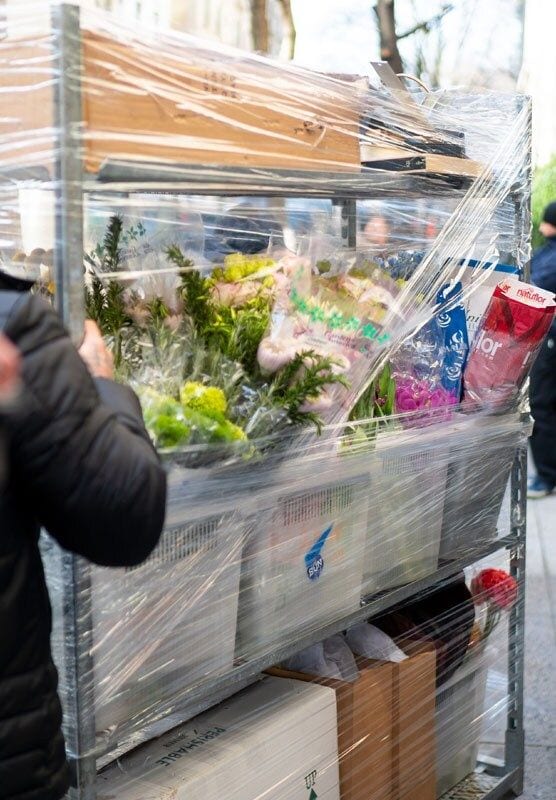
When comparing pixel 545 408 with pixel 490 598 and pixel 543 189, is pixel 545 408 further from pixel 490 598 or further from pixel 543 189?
pixel 543 189

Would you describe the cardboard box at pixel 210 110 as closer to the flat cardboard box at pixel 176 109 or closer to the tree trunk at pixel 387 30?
the flat cardboard box at pixel 176 109

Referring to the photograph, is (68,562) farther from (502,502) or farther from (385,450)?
(502,502)

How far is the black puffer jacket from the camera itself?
3.85 feet

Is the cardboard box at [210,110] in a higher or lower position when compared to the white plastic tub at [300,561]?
higher

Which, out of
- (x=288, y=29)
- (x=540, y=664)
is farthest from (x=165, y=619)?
(x=288, y=29)

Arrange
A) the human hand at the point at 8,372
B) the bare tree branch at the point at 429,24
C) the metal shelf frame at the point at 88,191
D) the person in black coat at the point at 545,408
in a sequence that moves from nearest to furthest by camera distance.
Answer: the human hand at the point at 8,372
the metal shelf frame at the point at 88,191
the person in black coat at the point at 545,408
the bare tree branch at the point at 429,24

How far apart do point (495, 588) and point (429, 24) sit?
4967mm

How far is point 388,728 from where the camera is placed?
241 cm

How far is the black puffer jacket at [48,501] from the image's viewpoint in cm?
117

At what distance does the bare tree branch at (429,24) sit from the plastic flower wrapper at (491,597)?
163 inches

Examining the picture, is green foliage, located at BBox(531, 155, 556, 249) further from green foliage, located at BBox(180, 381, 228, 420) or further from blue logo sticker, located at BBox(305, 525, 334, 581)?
green foliage, located at BBox(180, 381, 228, 420)

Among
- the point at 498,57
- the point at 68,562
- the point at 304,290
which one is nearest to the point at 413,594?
the point at 304,290

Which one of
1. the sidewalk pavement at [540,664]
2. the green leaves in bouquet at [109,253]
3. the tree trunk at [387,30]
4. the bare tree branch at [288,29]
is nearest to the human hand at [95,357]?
the green leaves in bouquet at [109,253]

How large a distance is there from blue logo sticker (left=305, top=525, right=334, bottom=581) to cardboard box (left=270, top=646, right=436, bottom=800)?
1.06ft
